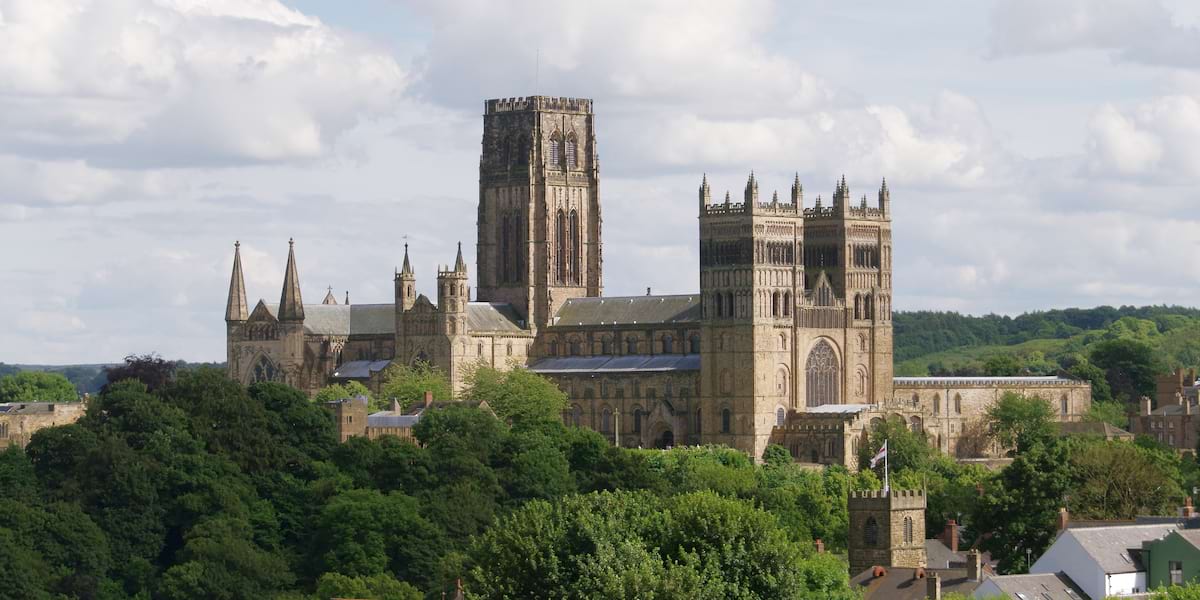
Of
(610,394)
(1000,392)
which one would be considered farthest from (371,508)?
(1000,392)

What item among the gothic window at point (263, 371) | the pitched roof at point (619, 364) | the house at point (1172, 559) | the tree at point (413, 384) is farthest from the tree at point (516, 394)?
the house at point (1172, 559)

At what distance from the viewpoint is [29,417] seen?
6781 inches

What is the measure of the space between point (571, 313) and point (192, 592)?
220 feet

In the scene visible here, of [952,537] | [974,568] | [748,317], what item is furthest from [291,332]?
[974,568]

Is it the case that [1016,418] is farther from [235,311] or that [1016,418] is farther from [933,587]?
[933,587]

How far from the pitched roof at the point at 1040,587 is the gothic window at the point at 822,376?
263 feet

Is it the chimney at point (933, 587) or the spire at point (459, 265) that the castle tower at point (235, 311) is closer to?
the spire at point (459, 265)

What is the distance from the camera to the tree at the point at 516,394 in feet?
551

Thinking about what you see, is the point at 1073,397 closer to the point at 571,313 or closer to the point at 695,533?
the point at 571,313

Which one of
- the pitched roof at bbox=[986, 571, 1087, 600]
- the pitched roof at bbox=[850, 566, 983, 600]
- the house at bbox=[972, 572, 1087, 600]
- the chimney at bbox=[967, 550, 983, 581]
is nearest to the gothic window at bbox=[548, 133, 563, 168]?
the pitched roof at bbox=[850, 566, 983, 600]

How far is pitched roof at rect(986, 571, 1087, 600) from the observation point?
89.6m

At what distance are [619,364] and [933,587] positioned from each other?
286 feet

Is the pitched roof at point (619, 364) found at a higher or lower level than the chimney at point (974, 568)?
higher

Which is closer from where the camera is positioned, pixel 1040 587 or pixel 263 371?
pixel 1040 587
